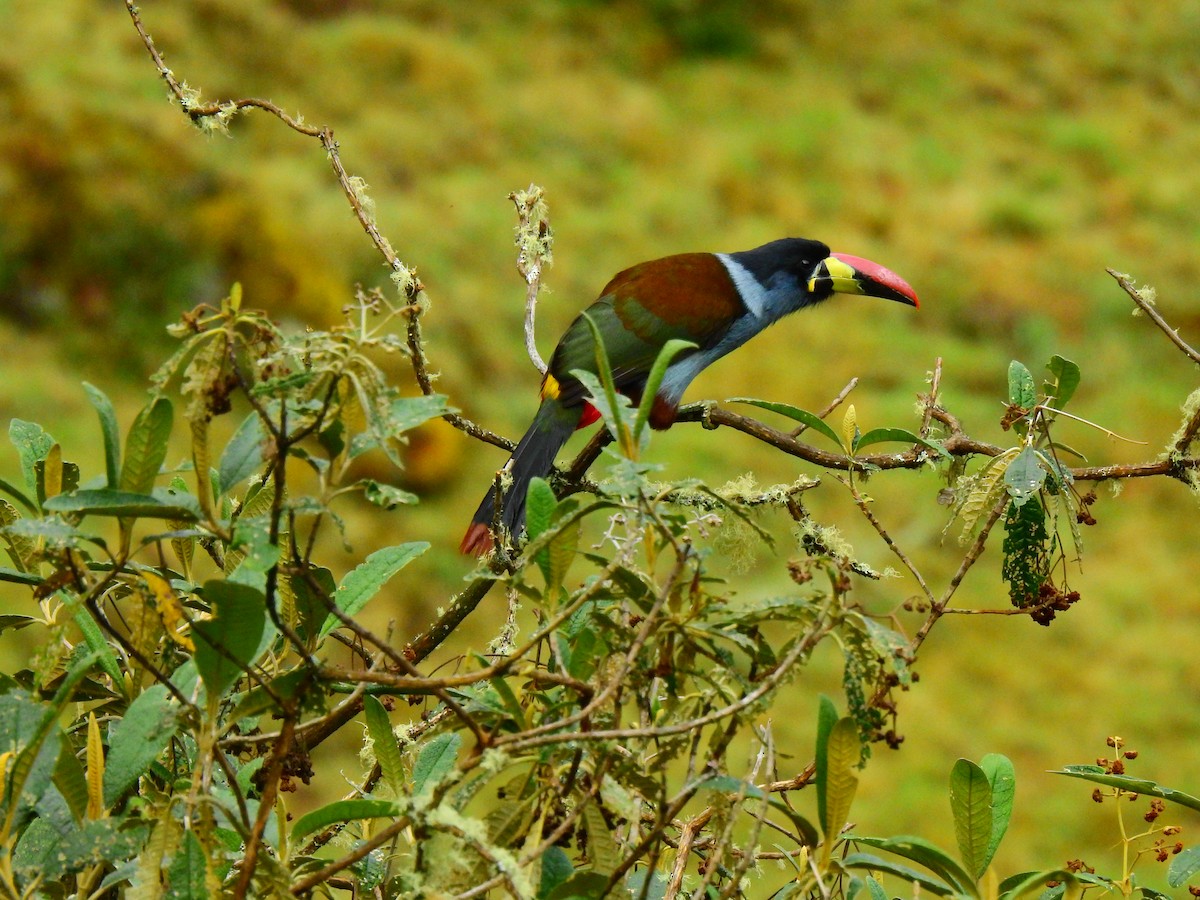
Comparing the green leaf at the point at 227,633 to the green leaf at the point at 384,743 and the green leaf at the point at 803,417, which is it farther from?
the green leaf at the point at 803,417

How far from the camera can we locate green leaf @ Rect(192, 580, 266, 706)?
0.98 meters

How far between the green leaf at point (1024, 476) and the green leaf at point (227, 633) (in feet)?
2.87

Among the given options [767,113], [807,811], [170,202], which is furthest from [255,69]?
[807,811]

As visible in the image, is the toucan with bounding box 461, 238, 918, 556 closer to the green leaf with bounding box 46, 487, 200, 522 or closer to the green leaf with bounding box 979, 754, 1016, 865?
the green leaf with bounding box 979, 754, 1016, 865

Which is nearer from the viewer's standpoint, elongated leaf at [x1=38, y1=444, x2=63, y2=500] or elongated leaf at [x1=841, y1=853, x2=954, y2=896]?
elongated leaf at [x1=841, y1=853, x2=954, y2=896]

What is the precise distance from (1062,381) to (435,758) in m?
0.91

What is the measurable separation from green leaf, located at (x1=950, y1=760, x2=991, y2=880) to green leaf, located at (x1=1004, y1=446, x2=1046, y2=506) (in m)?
0.41

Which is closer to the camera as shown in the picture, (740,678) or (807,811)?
(740,678)

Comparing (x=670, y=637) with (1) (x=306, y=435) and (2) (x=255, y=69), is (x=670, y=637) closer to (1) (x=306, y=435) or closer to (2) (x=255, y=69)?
(1) (x=306, y=435)

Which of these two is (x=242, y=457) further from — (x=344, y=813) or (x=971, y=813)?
(x=971, y=813)

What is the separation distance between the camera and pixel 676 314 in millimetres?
3510

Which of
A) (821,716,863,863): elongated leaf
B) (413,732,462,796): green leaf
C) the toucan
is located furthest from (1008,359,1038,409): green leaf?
the toucan

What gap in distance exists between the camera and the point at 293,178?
6141mm

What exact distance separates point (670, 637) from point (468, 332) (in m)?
4.94
